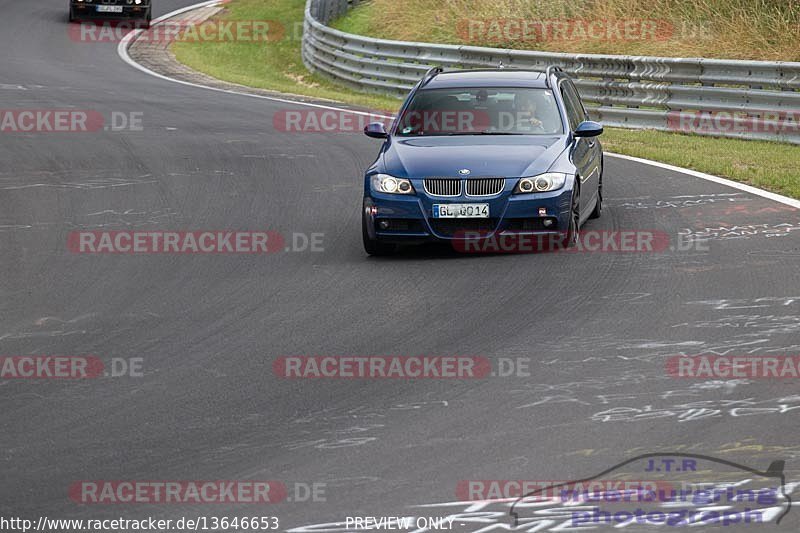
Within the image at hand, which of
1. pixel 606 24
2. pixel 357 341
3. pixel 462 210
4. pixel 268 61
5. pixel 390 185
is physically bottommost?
pixel 357 341

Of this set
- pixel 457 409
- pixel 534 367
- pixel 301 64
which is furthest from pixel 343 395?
pixel 301 64

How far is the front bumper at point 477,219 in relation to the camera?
11727 millimetres

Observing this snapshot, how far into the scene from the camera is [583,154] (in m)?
13.0

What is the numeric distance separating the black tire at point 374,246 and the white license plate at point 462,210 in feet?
1.98

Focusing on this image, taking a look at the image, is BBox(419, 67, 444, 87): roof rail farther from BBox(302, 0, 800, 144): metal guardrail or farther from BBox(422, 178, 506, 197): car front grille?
BBox(302, 0, 800, 144): metal guardrail

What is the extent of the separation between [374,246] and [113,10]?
98.0 ft

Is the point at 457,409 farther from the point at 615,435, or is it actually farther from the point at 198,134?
the point at 198,134

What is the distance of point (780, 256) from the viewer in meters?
11.4

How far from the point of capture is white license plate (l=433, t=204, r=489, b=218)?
11703 mm

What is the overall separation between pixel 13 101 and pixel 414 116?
41.2ft

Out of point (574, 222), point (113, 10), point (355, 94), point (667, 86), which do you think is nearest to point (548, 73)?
point (574, 222)

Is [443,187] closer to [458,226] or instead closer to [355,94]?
[458,226]

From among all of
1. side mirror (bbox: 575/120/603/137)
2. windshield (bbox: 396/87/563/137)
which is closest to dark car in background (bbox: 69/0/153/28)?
windshield (bbox: 396/87/563/137)

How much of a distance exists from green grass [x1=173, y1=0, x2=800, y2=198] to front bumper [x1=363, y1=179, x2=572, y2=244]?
3997 millimetres
